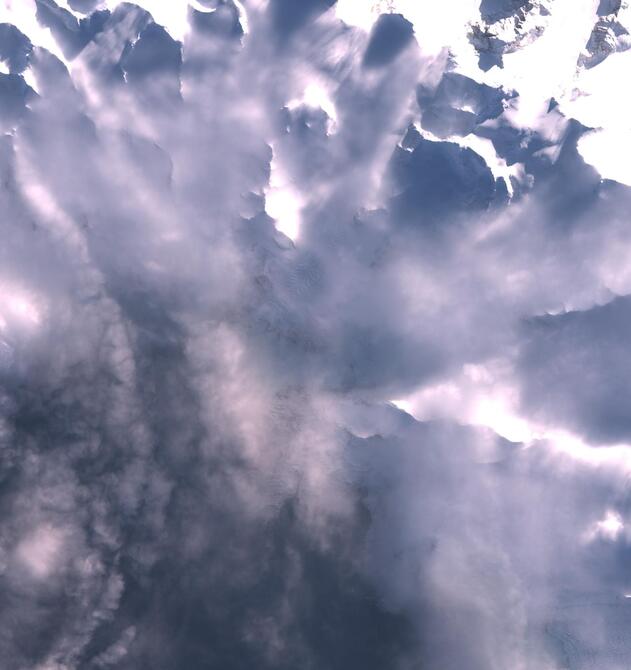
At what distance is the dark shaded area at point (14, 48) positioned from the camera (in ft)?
291

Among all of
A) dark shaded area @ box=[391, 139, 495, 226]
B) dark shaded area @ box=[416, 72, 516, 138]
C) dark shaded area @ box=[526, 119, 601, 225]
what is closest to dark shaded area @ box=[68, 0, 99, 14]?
dark shaded area @ box=[416, 72, 516, 138]

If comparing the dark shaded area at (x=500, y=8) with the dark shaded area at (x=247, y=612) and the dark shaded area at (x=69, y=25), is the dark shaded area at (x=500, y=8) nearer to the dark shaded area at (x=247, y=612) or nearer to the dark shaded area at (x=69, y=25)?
the dark shaded area at (x=69, y=25)

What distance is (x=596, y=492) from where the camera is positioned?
86.2 metres

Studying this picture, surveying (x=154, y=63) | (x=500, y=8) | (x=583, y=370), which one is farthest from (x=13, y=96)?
(x=583, y=370)

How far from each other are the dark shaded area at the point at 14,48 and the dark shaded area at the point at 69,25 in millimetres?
3790

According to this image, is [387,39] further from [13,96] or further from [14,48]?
[13,96]

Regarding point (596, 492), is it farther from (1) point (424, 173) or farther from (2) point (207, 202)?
(2) point (207, 202)

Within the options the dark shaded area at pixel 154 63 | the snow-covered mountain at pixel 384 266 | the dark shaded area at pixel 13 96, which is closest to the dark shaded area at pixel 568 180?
the snow-covered mountain at pixel 384 266

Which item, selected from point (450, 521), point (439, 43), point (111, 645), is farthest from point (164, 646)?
point (439, 43)

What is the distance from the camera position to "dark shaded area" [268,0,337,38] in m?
84.6

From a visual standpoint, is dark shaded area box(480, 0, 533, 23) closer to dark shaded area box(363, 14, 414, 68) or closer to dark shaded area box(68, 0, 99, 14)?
dark shaded area box(363, 14, 414, 68)

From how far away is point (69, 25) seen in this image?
88.5m

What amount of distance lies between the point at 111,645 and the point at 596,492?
77.2 m

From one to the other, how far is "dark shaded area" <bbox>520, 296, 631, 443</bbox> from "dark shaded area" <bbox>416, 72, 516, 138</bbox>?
28.4 m
